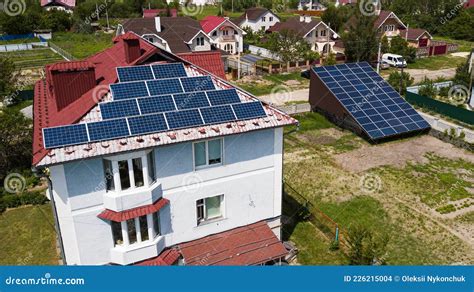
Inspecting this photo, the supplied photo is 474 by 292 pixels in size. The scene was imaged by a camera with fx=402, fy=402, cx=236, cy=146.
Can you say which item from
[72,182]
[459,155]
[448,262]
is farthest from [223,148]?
[459,155]

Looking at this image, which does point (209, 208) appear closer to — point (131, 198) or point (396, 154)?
point (131, 198)

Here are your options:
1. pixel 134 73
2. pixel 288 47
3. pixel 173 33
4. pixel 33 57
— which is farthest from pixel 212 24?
pixel 134 73

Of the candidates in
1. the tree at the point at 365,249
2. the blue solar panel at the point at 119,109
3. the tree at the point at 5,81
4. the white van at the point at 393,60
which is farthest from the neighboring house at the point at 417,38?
the blue solar panel at the point at 119,109

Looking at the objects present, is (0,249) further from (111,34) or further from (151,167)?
(111,34)

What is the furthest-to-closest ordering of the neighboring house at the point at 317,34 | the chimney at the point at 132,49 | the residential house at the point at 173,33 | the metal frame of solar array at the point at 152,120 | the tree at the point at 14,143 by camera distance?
the neighboring house at the point at 317,34, the residential house at the point at 173,33, the tree at the point at 14,143, the chimney at the point at 132,49, the metal frame of solar array at the point at 152,120

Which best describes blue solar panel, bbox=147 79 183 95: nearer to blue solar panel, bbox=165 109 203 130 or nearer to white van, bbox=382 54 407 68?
blue solar panel, bbox=165 109 203 130

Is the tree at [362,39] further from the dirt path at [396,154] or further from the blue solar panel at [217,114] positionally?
the blue solar panel at [217,114]
